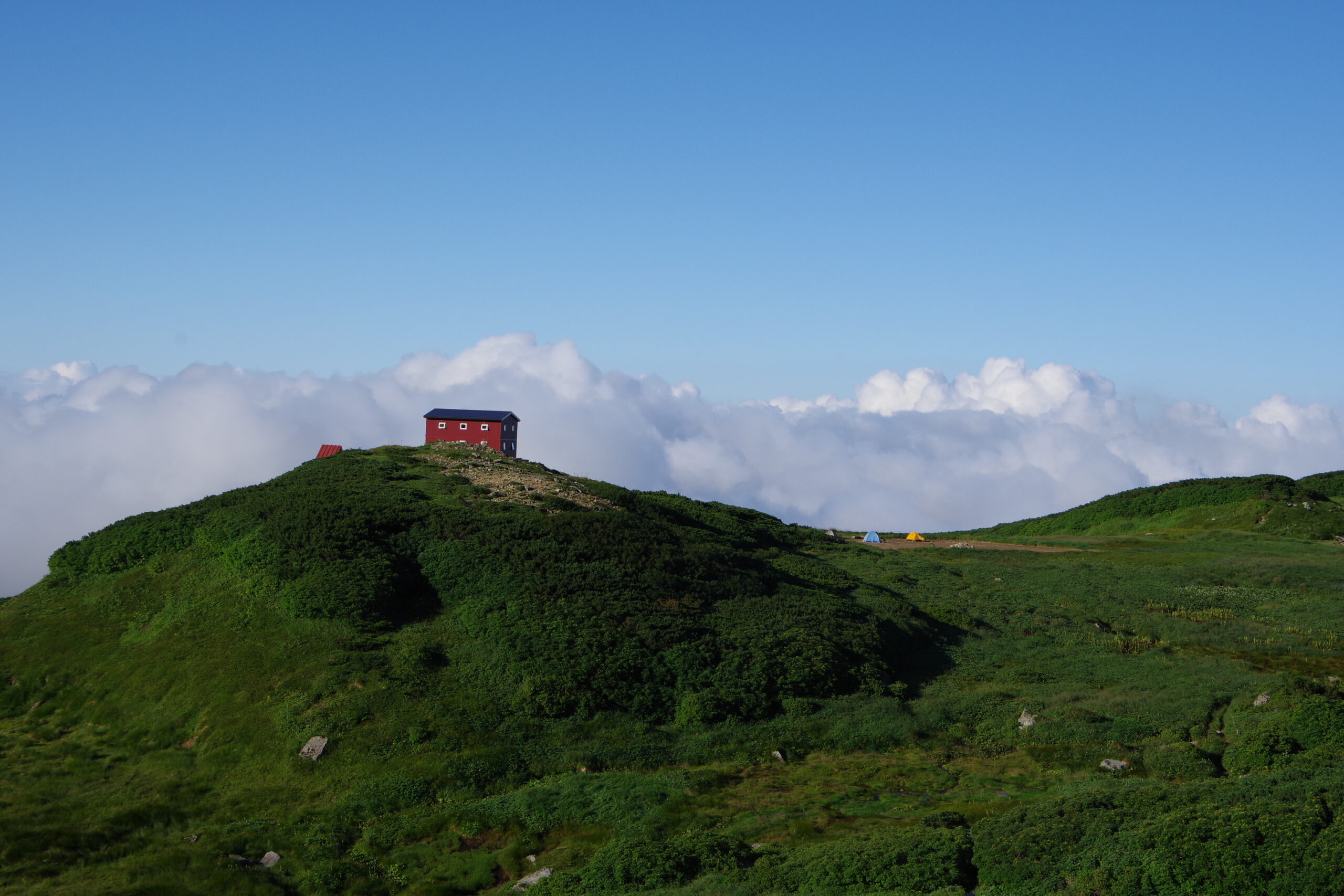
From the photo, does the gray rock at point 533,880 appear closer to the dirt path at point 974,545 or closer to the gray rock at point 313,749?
the gray rock at point 313,749

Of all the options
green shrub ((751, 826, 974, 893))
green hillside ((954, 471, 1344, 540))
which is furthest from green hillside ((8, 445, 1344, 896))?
green hillside ((954, 471, 1344, 540))

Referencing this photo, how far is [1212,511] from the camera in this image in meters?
98.2

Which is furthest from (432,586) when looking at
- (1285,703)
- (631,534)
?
(1285,703)

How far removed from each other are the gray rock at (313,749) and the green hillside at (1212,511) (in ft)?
279

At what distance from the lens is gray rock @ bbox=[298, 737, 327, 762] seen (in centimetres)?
3434

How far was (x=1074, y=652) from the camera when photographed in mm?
50250

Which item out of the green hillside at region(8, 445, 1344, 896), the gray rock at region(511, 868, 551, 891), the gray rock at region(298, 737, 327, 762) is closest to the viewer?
the green hillside at region(8, 445, 1344, 896)

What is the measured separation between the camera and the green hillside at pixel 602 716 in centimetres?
2641

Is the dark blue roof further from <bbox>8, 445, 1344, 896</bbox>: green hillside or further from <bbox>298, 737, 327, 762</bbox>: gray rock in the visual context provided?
<bbox>298, 737, 327, 762</bbox>: gray rock

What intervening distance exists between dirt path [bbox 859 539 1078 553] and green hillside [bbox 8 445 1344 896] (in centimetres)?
2035

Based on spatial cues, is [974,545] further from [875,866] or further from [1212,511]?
[875,866]

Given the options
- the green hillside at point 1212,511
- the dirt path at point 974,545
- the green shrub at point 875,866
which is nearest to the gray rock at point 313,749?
the green shrub at point 875,866

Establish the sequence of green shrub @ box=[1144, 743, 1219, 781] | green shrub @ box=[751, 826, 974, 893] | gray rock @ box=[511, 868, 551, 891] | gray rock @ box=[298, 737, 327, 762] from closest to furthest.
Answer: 1. green shrub @ box=[751, 826, 974, 893]
2. gray rock @ box=[511, 868, 551, 891]
3. green shrub @ box=[1144, 743, 1219, 781]
4. gray rock @ box=[298, 737, 327, 762]

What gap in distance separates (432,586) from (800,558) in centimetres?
2861
